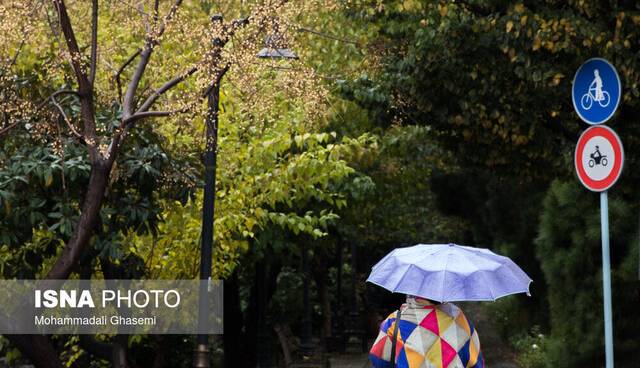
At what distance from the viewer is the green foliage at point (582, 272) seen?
12.8 m

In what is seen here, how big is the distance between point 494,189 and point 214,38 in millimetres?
13320

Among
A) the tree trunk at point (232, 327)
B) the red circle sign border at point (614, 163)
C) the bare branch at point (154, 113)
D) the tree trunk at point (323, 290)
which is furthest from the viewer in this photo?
the tree trunk at point (323, 290)

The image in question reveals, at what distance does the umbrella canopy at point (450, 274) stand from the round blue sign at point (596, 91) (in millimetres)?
1646

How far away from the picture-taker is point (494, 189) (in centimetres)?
2286

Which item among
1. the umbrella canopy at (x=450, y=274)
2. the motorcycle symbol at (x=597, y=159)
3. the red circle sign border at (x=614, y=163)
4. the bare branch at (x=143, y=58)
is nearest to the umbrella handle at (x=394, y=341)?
the umbrella canopy at (x=450, y=274)

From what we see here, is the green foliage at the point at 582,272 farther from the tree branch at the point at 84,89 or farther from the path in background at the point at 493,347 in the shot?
the path in background at the point at 493,347

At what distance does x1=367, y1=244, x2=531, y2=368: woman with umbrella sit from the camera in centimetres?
754

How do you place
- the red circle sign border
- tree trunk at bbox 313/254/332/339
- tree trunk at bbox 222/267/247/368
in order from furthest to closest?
tree trunk at bbox 313/254/332/339
tree trunk at bbox 222/267/247/368
the red circle sign border

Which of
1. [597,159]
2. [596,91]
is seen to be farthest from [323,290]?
[597,159]

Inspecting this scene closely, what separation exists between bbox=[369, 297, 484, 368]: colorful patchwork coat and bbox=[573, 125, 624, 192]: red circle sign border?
5.88ft

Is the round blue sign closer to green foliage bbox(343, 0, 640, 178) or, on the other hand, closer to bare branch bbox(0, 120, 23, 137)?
green foliage bbox(343, 0, 640, 178)

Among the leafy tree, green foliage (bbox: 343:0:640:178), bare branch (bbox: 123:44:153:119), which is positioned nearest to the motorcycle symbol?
green foliage (bbox: 343:0:640:178)

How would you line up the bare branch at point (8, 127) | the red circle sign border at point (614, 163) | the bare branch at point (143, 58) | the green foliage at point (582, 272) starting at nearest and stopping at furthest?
the red circle sign border at point (614, 163)
the bare branch at point (8, 127)
the bare branch at point (143, 58)
the green foliage at point (582, 272)

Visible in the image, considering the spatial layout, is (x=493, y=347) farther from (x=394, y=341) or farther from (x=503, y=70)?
(x=394, y=341)
